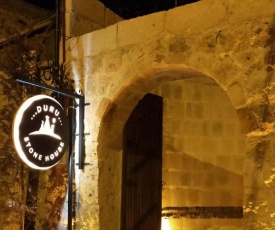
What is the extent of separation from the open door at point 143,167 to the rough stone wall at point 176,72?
28 cm

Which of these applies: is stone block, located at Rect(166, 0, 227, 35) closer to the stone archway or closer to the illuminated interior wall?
the stone archway

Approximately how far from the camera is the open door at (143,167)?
18.5ft

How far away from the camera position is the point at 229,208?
274 inches

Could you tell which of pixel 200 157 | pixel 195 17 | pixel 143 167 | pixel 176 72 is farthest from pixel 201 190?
pixel 195 17

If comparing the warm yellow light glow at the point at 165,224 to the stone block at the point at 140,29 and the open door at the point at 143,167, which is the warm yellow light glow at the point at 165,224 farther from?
the stone block at the point at 140,29

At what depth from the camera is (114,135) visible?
208 inches

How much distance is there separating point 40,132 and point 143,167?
205cm

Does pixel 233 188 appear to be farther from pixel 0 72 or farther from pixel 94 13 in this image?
pixel 0 72

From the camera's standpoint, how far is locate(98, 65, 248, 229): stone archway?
16.4ft

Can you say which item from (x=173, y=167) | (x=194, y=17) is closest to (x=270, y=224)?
(x=194, y=17)

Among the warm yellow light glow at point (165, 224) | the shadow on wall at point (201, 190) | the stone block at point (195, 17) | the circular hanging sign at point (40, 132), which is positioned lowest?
the warm yellow light glow at point (165, 224)

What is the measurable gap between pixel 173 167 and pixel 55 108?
9.39 feet

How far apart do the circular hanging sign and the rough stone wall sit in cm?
61

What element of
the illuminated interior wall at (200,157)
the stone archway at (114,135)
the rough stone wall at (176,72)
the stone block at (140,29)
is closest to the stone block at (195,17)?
the rough stone wall at (176,72)
